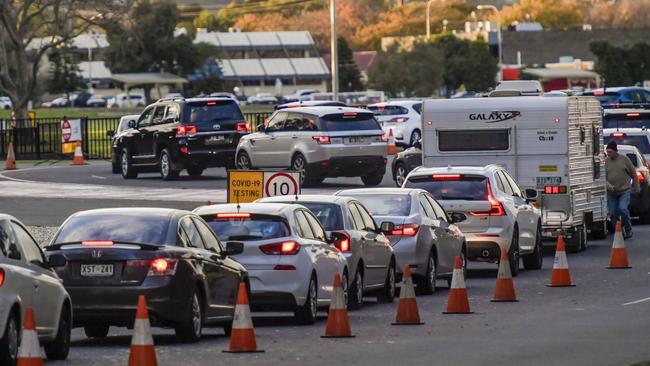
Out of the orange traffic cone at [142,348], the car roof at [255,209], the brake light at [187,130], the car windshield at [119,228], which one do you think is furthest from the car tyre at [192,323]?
the brake light at [187,130]

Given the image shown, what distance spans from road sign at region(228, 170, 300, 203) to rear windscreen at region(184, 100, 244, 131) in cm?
1400

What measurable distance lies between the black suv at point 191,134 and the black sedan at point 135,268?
24.4 m

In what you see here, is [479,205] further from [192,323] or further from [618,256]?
[192,323]

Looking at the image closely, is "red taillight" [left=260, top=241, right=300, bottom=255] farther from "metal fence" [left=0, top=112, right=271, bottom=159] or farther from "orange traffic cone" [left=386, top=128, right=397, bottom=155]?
"metal fence" [left=0, top=112, right=271, bottom=159]

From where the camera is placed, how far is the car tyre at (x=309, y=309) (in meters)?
18.1

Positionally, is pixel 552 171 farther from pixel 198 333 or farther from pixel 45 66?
pixel 45 66

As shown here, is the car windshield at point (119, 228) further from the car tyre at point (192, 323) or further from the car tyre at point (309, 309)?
the car tyre at point (309, 309)

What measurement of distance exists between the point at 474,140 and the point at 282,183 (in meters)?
3.80

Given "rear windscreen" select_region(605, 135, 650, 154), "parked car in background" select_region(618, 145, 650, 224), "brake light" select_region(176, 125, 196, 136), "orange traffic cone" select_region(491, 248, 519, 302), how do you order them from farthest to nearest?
"brake light" select_region(176, 125, 196, 136), "rear windscreen" select_region(605, 135, 650, 154), "parked car in background" select_region(618, 145, 650, 224), "orange traffic cone" select_region(491, 248, 519, 302)

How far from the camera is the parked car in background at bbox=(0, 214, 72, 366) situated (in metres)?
13.2

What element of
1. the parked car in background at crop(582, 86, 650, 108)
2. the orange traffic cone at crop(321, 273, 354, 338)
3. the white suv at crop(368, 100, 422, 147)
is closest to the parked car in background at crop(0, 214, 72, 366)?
the orange traffic cone at crop(321, 273, 354, 338)

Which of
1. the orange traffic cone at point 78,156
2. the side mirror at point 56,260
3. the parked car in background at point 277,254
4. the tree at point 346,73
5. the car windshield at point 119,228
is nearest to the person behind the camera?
the side mirror at point 56,260

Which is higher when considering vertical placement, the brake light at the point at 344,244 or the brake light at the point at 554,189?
the brake light at the point at 344,244

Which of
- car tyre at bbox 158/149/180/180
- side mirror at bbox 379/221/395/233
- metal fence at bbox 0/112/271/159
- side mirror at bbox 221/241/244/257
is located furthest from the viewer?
metal fence at bbox 0/112/271/159
